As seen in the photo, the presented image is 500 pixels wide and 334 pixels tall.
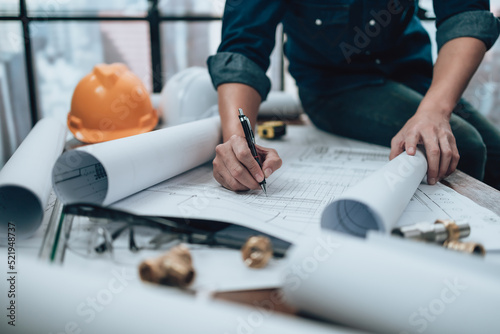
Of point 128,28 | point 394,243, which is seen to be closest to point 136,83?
point 394,243

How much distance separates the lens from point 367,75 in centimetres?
141

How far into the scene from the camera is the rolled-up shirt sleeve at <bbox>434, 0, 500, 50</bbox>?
1093 millimetres

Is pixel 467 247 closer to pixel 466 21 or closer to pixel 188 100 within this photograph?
pixel 466 21

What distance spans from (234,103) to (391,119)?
56 cm

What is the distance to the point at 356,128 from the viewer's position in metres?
1.37

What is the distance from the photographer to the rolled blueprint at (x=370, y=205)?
1.67 ft

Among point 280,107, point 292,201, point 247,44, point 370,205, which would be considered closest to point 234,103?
point 247,44

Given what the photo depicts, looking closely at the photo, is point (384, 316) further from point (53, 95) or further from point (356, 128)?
point (53, 95)

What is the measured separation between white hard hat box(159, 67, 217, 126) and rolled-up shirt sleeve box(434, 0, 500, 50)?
0.81m

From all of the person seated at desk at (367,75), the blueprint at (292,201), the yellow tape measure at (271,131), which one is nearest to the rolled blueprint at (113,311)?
Result: the blueprint at (292,201)

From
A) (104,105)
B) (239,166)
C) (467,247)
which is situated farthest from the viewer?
(104,105)

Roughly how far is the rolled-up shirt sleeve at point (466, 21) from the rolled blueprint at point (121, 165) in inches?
32.9

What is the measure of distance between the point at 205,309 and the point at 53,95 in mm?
2439

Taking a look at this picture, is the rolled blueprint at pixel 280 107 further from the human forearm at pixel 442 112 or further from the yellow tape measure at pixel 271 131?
the human forearm at pixel 442 112
